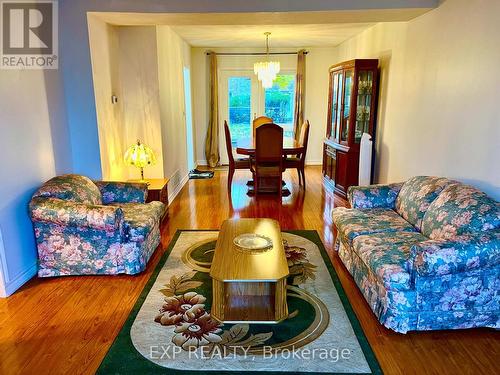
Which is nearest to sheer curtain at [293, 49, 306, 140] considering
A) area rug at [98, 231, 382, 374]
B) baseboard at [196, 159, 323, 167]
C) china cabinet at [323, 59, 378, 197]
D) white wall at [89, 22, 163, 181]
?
baseboard at [196, 159, 323, 167]

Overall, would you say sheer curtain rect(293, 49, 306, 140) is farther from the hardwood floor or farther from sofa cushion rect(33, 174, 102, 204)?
sofa cushion rect(33, 174, 102, 204)

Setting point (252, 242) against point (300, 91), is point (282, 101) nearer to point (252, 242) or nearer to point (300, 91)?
point (300, 91)

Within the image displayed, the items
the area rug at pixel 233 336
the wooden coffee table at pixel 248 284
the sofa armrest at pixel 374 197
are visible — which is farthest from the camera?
the sofa armrest at pixel 374 197

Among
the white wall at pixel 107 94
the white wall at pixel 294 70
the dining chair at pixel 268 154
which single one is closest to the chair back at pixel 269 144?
the dining chair at pixel 268 154

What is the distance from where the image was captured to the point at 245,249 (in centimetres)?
261

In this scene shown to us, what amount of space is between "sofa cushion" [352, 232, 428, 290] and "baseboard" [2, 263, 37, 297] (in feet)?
8.79

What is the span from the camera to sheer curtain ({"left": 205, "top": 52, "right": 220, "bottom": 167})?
7.51 meters

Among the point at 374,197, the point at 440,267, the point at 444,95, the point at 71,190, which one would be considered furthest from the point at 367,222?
the point at 71,190

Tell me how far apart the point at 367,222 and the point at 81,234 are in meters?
2.38

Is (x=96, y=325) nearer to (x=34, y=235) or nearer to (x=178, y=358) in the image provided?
(x=178, y=358)

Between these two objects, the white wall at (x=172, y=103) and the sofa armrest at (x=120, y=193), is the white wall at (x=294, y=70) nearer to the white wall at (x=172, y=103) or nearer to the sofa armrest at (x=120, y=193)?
the white wall at (x=172, y=103)

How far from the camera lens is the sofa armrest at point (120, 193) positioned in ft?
11.8

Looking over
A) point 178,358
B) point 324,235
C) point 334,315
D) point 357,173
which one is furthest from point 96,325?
point 357,173

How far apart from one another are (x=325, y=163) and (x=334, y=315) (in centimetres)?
407
